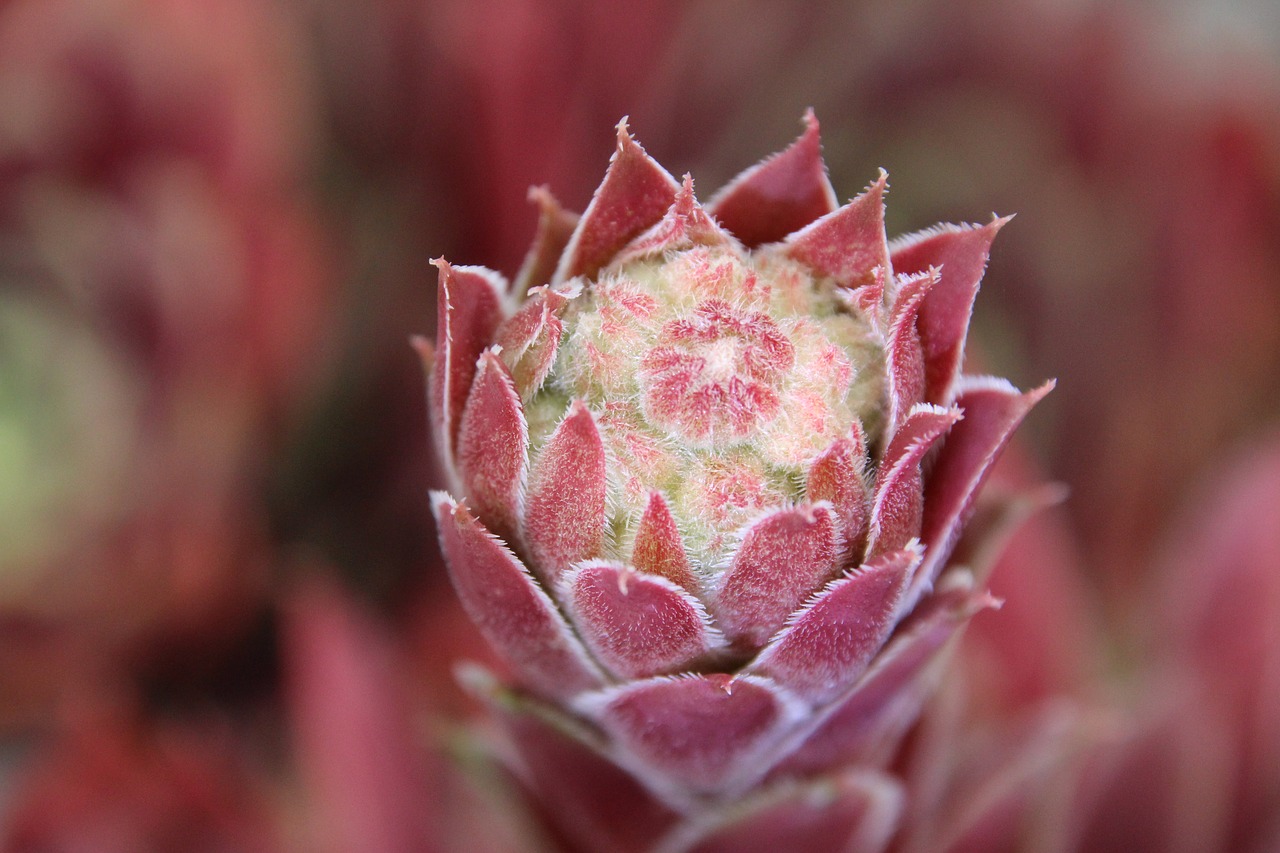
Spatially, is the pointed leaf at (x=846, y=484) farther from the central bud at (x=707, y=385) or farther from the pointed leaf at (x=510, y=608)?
the pointed leaf at (x=510, y=608)

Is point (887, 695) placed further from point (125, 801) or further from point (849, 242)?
point (125, 801)

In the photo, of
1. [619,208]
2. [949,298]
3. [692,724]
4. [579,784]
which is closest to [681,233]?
[619,208]

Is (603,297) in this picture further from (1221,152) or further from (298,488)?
(1221,152)

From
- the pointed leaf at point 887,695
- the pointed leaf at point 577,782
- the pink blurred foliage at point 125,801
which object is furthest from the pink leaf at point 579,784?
the pink blurred foliage at point 125,801

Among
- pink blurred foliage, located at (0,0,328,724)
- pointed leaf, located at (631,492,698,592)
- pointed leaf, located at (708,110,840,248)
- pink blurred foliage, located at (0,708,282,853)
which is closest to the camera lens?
pointed leaf, located at (631,492,698,592)

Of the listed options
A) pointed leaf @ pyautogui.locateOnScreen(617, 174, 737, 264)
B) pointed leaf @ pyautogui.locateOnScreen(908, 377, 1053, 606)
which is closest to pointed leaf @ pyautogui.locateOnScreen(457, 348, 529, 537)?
pointed leaf @ pyautogui.locateOnScreen(617, 174, 737, 264)

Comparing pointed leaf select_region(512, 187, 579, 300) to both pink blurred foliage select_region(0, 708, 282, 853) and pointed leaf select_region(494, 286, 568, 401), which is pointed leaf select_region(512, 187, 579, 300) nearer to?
pointed leaf select_region(494, 286, 568, 401)
